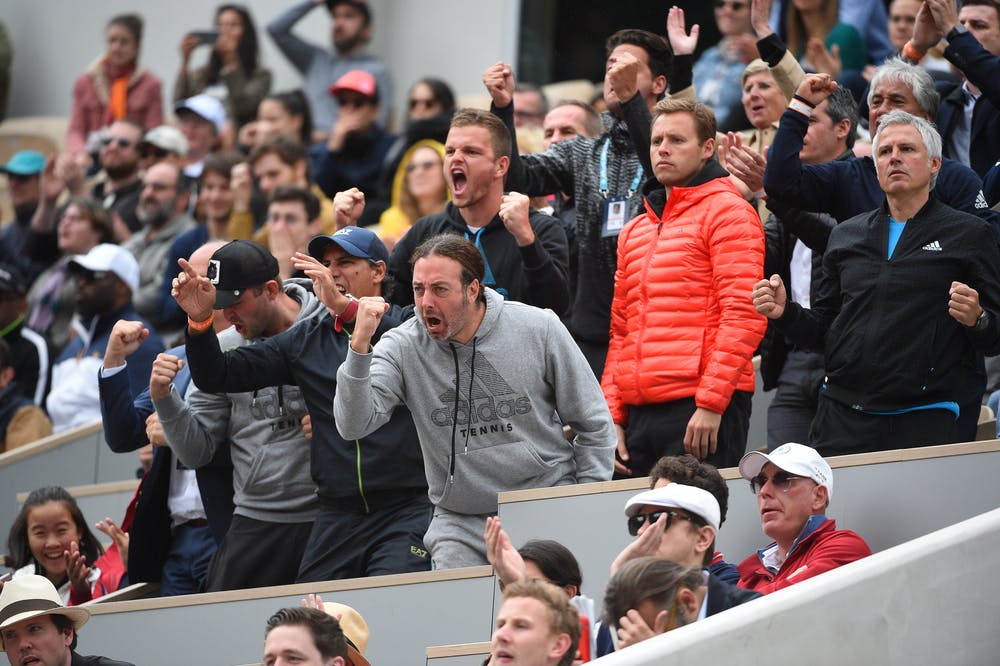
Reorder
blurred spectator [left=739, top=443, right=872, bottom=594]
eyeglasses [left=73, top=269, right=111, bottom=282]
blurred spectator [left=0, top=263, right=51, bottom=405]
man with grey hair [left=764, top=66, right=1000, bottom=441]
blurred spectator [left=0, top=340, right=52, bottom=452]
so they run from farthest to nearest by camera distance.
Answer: blurred spectator [left=0, top=263, right=51, bottom=405] < blurred spectator [left=0, top=340, right=52, bottom=452] < eyeglasses [left=73, top=269, right=111, bottom=282] < man with grey hair [left=764, top=66, right=1000, bottom=441] < blurred spectator [left=739, top=443, right=872, bottom=594]

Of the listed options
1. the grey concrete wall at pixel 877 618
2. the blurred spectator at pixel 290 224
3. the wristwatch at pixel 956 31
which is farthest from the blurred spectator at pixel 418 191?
the grey concrete wall at pixel 877 618

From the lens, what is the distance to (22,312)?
11.1m

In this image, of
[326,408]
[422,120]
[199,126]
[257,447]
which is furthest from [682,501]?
[199,126]

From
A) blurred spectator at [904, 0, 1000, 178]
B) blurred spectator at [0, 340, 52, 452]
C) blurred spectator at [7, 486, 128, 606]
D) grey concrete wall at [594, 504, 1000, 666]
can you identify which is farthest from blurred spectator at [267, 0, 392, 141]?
grey concrete wall at [594, 504, 1000, 666]

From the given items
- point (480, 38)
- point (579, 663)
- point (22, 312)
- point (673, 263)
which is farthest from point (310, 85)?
point (579, 663)

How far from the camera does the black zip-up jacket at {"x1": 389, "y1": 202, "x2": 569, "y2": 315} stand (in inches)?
273

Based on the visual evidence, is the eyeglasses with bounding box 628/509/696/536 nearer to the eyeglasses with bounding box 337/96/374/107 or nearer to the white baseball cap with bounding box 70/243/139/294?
the white baseball cap with bounding box 70/243/139/294

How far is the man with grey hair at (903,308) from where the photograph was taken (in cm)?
628

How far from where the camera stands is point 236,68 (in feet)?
47.0

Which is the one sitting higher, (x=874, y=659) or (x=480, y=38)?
(x=480, y=38)

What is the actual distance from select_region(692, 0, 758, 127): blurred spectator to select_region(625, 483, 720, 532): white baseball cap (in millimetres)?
5253

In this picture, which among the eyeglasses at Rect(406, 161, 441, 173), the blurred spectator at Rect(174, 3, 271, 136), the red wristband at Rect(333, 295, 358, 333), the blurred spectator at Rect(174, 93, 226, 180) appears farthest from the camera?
the blurred spectator at Rect(174, 3, 271, 136)

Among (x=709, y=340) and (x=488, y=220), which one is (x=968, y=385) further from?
(x=488, y=220)

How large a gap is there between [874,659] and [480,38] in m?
10.5
